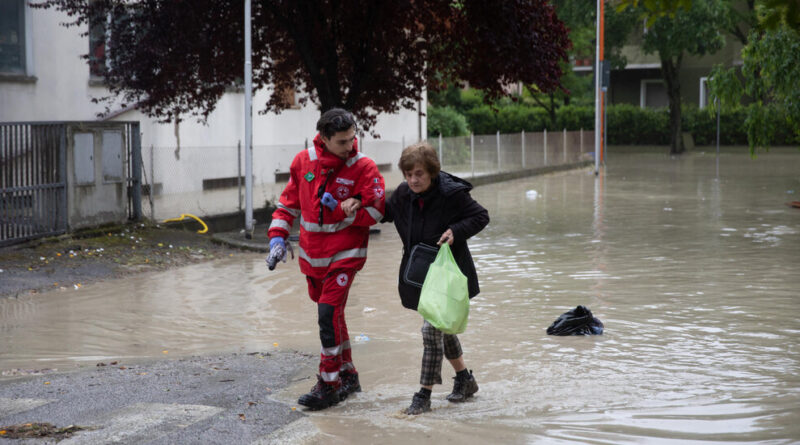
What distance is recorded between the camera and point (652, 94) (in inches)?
2064

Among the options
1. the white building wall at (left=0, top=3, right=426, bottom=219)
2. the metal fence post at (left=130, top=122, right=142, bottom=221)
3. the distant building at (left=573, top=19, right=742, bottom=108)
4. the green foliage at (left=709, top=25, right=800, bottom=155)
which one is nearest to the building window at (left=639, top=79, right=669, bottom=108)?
the distant building at (left=573, top=19, right=742, bottom=108)

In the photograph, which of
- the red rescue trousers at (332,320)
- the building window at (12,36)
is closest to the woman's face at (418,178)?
the red rescue trousers at (332,320)

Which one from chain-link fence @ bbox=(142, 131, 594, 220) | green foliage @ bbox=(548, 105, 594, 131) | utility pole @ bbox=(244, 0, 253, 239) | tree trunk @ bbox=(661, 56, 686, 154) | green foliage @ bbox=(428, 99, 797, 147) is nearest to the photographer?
utility pole @ bbox=(244, 0, 253, 239)

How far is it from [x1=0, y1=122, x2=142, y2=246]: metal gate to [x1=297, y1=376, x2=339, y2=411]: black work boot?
7220mm

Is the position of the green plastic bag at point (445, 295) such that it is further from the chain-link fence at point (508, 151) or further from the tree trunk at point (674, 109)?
the tree trunk at point (674, 109)

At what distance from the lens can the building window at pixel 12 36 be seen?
16.3m

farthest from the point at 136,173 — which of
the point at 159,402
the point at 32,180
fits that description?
the point at 159,402

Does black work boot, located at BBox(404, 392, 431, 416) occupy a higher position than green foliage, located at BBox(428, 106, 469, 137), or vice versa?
green foliage, located at BBox(428, 106, 469, 137)

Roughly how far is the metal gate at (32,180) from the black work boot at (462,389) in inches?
301

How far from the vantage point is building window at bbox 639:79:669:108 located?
5209cm

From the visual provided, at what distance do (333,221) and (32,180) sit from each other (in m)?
7.59

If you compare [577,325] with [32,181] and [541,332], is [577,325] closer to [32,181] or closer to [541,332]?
[541,332]

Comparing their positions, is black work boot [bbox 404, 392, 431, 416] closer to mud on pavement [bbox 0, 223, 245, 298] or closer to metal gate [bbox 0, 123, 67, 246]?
mud on pavement [bbox 0, 223, 245, 298]

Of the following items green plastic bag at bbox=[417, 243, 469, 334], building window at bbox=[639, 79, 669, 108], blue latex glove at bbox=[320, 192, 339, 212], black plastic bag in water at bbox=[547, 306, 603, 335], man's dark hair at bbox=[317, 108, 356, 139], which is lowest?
black plastic bag in water at bbox=[547, 306, 603, 335]
